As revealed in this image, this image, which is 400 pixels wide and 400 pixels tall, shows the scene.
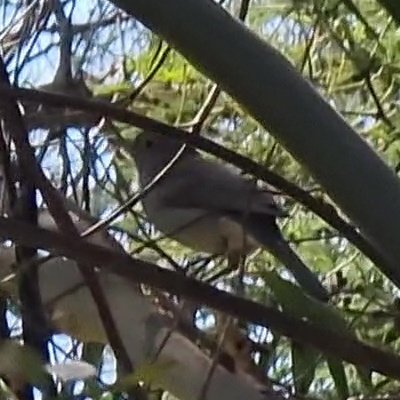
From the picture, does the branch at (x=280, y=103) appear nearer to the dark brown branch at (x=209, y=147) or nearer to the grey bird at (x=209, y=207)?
the dark brown branch at (x=209, y=147)

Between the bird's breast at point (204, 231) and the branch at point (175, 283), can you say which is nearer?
the branch at point (175, 283)

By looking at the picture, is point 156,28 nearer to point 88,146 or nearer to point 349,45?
point 88,146

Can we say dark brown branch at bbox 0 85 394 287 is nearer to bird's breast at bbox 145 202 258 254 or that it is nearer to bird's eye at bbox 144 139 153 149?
bird's breast at bbox 145 202 258 254

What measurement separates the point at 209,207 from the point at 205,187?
4 cm

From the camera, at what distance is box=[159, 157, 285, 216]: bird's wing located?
2150 mm

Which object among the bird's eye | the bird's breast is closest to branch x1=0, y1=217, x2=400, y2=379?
the bird's breast

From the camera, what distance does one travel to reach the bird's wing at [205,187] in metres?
2.15

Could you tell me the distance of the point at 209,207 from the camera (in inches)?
89.0

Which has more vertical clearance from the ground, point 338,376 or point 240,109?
point 240,109

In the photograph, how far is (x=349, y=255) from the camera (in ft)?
5.38

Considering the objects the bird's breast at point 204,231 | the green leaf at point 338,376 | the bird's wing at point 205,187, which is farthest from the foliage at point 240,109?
the bird's wing at point 205,187

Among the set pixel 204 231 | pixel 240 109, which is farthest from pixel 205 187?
pixel 240 109

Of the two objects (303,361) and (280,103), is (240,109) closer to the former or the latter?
(303,361)

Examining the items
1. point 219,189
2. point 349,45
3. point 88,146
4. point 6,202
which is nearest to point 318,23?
point 349,45
